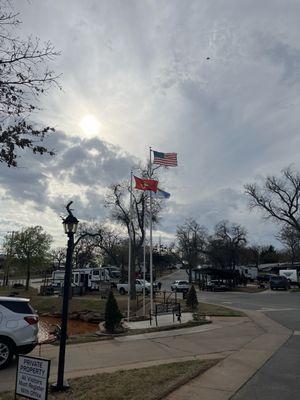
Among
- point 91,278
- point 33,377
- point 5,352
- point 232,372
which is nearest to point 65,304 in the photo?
point 33,377

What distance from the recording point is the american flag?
80.2 ft

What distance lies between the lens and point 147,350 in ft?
42.8

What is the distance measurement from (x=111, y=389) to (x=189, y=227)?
104134 millimetres

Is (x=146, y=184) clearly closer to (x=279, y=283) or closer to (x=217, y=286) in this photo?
(x=217, y=286)

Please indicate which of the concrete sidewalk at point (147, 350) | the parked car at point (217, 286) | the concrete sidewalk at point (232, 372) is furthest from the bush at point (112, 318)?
the parked car at point (217, 286)

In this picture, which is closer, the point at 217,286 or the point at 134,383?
the point at 134,383

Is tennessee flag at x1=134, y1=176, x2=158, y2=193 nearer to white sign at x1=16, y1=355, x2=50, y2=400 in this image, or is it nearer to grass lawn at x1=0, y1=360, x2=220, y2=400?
grass lawn at x1=0, y1=360, x2=220, y2=400

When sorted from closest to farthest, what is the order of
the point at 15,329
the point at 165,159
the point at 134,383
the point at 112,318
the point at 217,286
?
the point at 134,383, the point at 15,329, the point at 112,318, the point at 165,159, the point at 217,286

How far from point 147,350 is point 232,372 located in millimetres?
3805

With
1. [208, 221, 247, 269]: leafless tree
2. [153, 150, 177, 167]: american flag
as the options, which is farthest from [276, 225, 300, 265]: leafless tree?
[153, 150, 177, 167]: american flag

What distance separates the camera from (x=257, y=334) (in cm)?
1648

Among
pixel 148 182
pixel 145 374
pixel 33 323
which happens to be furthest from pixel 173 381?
pixel 148 182

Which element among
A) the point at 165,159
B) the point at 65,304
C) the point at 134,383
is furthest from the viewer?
the point at 165,159

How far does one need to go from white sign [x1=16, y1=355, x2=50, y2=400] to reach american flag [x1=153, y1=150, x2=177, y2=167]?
1795 centimetres
